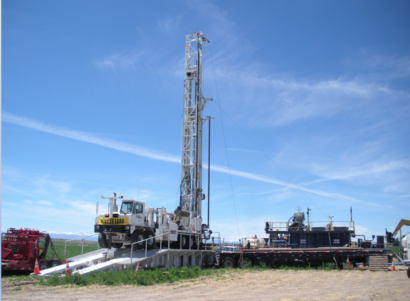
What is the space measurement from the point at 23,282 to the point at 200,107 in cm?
1661

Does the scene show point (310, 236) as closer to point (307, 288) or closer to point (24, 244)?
point (307, 288)

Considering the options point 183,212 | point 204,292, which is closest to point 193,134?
point 183,212

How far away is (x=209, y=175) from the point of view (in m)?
26.9

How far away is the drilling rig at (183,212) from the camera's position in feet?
62.6

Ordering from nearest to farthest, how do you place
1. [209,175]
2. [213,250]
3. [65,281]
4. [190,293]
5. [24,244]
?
[190,293], [65,281], [24,244], [213,250], [209,175]

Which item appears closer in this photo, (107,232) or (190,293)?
(190,293)

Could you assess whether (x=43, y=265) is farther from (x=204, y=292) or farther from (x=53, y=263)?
(x=204, y=292)

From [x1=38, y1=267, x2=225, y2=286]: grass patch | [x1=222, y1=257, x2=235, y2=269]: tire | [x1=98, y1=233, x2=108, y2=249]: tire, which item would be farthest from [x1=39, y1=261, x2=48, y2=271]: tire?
[x1=222, y1=257, x2=235, y2=269]: tire

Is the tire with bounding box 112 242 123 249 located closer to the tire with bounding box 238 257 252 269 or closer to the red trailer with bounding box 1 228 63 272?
the red trailer with bounding box 1 228 63 272

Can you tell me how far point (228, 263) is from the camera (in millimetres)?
23656

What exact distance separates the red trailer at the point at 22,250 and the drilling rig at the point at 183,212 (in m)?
2.81

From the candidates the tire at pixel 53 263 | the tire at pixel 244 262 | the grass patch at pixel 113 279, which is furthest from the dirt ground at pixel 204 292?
the tire at pixel 244 262

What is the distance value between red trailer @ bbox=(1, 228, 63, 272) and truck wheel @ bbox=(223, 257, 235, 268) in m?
10.6

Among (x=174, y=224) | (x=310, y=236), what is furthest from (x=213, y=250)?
(x=310, y=236)
